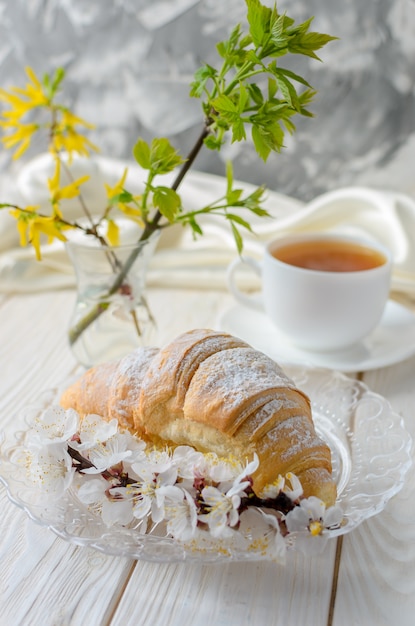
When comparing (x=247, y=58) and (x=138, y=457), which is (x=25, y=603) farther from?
(x=247, y=58)

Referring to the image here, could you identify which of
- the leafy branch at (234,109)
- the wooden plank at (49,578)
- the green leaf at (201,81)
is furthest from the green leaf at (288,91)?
the wooden plank at (49,578)

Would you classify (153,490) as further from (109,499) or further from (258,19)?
(258,19)

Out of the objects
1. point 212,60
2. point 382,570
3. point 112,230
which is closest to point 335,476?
point 382,570

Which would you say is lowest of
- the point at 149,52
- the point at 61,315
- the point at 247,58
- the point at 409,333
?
the point at 61,315

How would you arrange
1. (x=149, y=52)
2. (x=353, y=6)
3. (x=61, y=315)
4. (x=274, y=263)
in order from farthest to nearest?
1. (x=149, y=52)
2. (x=353, y=6)
3. (x=61, y=315)
4. (x=274, y=263)

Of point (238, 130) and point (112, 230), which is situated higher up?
point (238, 130)

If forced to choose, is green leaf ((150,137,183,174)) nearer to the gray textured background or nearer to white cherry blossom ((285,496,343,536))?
white cherry blossom ((285,496,343,536))

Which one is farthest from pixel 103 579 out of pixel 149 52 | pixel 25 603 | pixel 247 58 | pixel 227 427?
pixel 149 52

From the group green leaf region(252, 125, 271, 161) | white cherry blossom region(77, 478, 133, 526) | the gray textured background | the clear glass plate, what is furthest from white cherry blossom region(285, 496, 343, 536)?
the gray textured background
